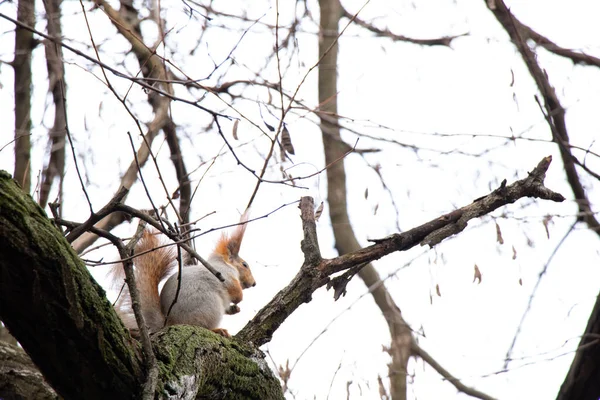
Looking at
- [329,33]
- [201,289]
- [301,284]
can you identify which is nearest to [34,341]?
[301,284]

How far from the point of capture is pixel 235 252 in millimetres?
3051

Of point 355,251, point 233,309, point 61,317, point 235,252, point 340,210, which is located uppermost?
point 340,210

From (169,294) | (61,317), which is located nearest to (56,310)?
(61,317)

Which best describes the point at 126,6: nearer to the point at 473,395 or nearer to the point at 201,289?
the point at 201,289

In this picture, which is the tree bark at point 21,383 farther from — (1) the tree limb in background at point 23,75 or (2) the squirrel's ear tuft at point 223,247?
(1) the tree limb in background at point 23,75

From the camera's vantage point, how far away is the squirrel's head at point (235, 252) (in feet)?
9.88

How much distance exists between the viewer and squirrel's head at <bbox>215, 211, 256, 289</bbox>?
301cm

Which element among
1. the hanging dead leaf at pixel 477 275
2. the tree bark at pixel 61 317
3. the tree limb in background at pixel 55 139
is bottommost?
the tree bark at pixel 61 317

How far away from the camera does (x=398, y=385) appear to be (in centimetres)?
381

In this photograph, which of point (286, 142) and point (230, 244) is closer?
point (286, 142)

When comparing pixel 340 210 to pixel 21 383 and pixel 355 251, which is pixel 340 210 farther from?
pixel 21 383

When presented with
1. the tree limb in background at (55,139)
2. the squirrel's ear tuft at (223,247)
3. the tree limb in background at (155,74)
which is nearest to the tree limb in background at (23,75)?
the tree limb in background at (55,139)

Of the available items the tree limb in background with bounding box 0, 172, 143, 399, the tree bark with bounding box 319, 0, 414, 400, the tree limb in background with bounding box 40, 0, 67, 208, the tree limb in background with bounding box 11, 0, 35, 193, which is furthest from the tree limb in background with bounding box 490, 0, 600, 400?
the tree limb in background with bounding box 11, 0, 35, 193

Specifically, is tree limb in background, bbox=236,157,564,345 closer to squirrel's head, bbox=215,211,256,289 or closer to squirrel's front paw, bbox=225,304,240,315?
squirrel's front paw, bbox=225,304,240,315
